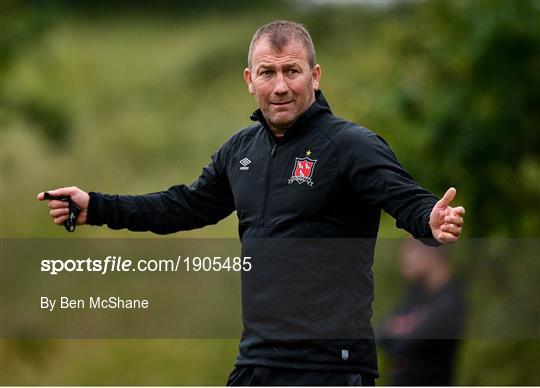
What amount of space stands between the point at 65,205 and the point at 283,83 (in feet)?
4.43

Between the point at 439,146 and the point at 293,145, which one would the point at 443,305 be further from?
the point at 293,145

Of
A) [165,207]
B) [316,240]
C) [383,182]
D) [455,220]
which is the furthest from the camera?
[165,207]

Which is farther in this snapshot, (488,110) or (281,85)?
(488,110)

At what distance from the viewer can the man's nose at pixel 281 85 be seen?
5.21 metres

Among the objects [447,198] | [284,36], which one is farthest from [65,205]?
[447,198]

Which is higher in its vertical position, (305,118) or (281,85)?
(281,85)

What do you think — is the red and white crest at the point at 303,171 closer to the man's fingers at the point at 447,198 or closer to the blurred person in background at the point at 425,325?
the man's fingers at the point at 447,198

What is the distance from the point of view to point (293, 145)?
17.0 ft

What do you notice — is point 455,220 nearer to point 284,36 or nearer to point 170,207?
point 284,36

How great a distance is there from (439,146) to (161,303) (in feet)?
11.1

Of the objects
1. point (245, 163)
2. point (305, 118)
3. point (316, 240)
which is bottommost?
point (316, 240)

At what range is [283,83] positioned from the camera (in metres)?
5.22

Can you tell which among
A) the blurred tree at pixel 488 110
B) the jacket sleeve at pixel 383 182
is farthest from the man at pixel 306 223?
the blurred tree at pixel 488 110

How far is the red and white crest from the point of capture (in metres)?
5.06
